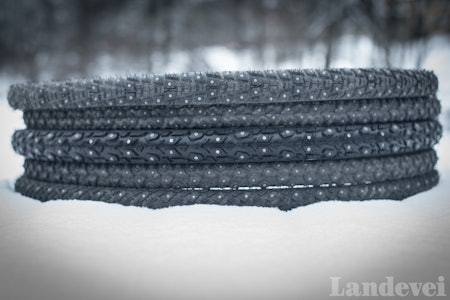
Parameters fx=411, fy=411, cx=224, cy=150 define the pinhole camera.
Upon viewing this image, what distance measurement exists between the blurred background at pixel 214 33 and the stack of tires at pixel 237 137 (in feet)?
10.6

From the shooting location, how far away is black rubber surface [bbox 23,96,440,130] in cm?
95

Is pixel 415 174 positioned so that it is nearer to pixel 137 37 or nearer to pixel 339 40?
pixel 339 40

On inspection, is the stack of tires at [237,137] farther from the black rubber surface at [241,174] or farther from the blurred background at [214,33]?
the blurred background at [214,33]

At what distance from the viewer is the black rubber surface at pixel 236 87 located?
3.06 feet

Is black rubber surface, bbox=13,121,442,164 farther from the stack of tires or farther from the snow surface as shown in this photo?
the snow surface

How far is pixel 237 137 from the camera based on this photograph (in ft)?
3.11

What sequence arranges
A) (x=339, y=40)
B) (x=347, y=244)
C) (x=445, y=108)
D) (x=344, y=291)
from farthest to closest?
(x=339, y=40) → (x=445, y=108) → (x=347, y=244) → (x=344, y=291)

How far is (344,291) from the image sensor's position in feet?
1.98

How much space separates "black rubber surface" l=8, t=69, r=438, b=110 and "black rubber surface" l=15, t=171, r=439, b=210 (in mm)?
211

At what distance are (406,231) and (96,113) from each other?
0.75 metres

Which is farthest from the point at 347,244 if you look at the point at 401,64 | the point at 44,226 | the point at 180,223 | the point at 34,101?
the point at 401,64

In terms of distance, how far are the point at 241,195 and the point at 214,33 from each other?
4.38 m

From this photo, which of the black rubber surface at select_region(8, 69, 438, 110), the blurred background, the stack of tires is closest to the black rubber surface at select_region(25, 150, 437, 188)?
the stack of tires

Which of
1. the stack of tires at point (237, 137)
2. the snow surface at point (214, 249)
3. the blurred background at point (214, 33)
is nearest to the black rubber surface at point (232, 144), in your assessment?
the stack of tires at point (237, 137)
